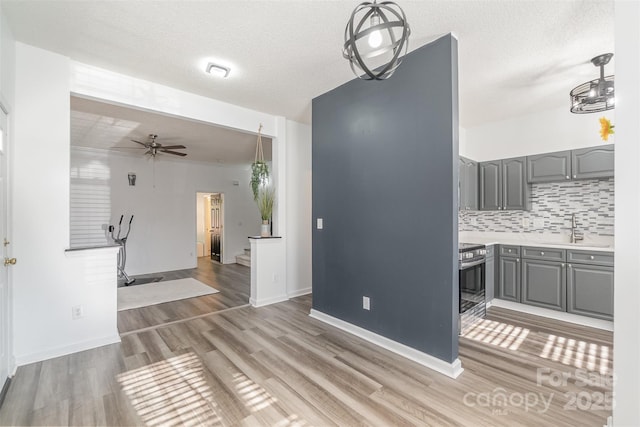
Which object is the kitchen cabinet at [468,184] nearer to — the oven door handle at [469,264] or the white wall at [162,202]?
the oven door handle at [469,264]

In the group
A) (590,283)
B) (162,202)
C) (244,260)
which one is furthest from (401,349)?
(162,202)

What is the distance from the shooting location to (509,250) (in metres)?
3.96

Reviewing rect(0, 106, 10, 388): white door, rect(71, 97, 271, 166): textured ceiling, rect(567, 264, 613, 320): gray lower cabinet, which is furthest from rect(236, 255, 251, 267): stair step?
rect(567, 264, 613, 320): gray lower cabinet

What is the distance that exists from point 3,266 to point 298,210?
329 cm

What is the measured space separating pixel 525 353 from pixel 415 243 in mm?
1489

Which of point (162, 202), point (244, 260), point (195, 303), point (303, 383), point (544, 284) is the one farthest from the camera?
point (244, 260)

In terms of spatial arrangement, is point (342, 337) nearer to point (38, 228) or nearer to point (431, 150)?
point (431, 150)

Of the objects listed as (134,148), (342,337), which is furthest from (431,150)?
(134,148)

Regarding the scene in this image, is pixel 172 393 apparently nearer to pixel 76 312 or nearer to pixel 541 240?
pixel 76 312

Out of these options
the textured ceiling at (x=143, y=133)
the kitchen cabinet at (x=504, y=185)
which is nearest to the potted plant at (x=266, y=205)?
the textured ceiling at (x=143, y=133)

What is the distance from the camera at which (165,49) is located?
2578mm

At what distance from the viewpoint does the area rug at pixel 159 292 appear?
14.3 ft

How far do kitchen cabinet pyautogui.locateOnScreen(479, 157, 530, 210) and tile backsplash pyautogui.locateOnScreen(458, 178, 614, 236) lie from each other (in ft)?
0.74

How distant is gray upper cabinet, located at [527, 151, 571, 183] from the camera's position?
377 cm
